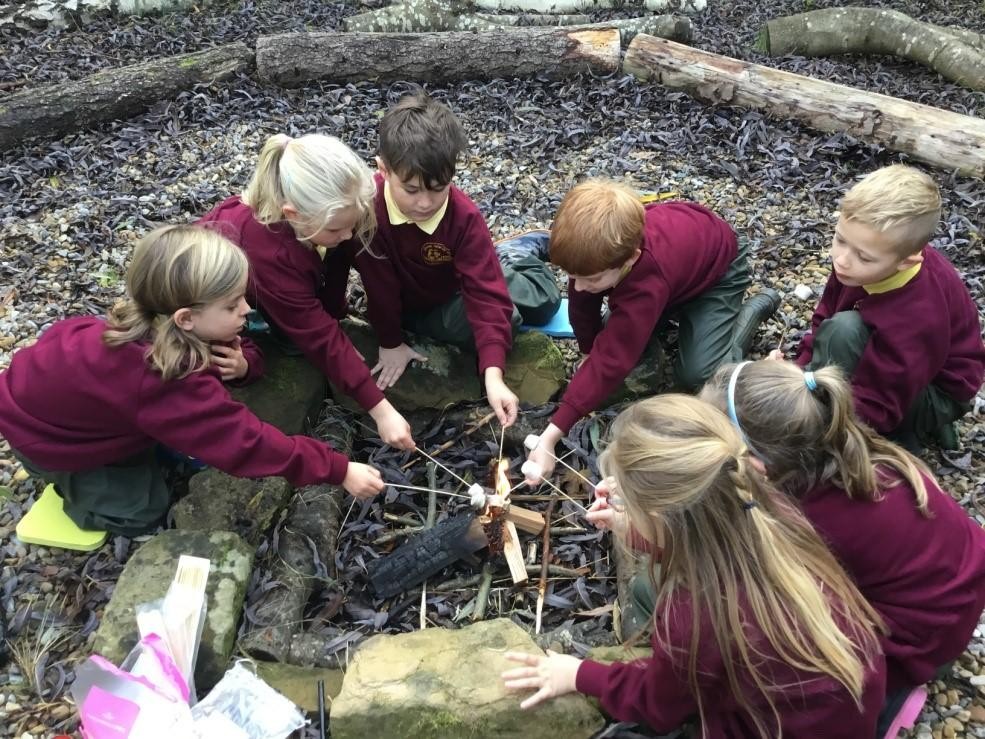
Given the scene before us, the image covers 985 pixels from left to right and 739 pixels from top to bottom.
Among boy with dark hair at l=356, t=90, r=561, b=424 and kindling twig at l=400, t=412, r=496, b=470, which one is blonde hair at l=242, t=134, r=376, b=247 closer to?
boy with dark hair at l=356, t=90, r=561, b=424

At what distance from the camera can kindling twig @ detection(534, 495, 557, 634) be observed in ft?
9.12

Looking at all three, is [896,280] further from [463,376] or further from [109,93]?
[109,93]

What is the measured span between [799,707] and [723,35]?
22.5 ft

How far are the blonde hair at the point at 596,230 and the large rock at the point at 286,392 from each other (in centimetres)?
128

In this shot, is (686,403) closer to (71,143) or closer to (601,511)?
(601,511)

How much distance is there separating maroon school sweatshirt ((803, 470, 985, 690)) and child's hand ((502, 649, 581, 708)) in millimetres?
823

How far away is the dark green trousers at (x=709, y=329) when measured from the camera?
140 inches

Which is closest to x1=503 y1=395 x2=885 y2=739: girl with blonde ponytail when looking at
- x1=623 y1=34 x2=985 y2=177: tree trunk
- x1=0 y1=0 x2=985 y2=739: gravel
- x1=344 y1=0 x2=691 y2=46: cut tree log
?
x1=0 y1=0 x2=985 y2=739: gravel

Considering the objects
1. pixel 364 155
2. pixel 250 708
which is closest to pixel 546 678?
pixel 250 708

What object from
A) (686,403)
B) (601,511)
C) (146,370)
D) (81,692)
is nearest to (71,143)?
(146,370)

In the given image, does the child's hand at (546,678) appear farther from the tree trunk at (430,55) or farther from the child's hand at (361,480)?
the tree trunk at (430,55)

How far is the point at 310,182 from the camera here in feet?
9.36

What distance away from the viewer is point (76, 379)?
2.59 metres

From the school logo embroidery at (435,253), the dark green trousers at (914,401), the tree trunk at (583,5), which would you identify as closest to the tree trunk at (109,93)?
the tree trunk at (583,5)
